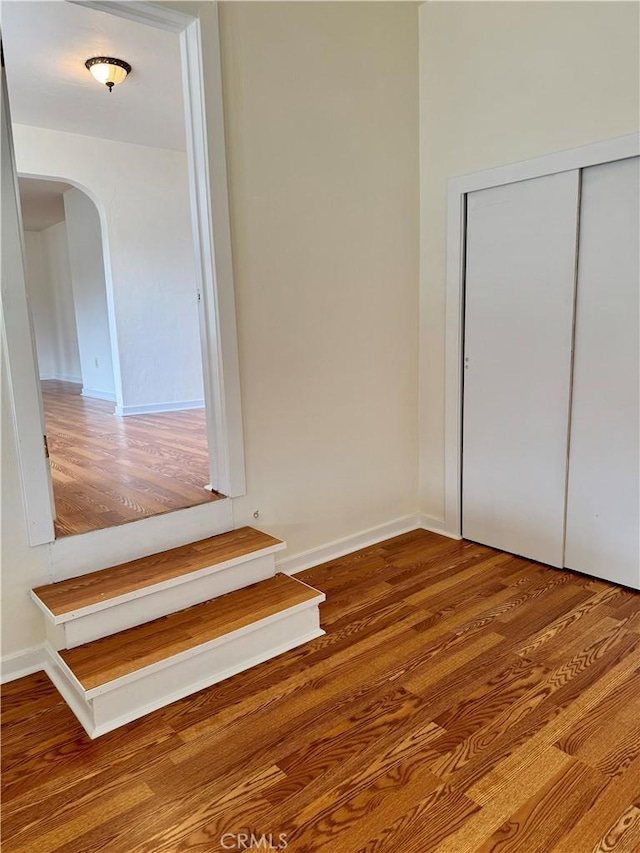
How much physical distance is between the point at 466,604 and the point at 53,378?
9.54 metres

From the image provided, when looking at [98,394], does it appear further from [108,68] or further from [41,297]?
[108,68]

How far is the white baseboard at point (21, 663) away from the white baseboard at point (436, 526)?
219cm

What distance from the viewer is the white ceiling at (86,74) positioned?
2.89 metres

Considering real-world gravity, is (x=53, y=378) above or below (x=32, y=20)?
below

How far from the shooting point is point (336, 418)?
9.60 feet

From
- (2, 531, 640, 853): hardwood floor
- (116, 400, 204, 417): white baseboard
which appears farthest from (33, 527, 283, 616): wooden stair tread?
(116, 400, 204, 417): white baseboard

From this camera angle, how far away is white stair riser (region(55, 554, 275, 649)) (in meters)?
1.91

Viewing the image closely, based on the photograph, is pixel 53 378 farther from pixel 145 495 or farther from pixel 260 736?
pixel 260 736

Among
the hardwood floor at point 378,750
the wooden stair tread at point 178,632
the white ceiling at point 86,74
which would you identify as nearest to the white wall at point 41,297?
the white ceiling at point 86,74

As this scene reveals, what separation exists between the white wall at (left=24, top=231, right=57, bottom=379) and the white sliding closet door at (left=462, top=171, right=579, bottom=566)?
8173 mm

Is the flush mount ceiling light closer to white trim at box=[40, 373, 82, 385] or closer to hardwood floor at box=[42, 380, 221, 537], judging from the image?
hardwood floor at box=[42, 380, 221, 537]

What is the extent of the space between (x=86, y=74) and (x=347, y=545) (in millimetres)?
3447

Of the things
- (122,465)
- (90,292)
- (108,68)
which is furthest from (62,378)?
(108,68)

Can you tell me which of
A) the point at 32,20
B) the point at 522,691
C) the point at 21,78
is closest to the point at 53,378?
the point at 21,78
